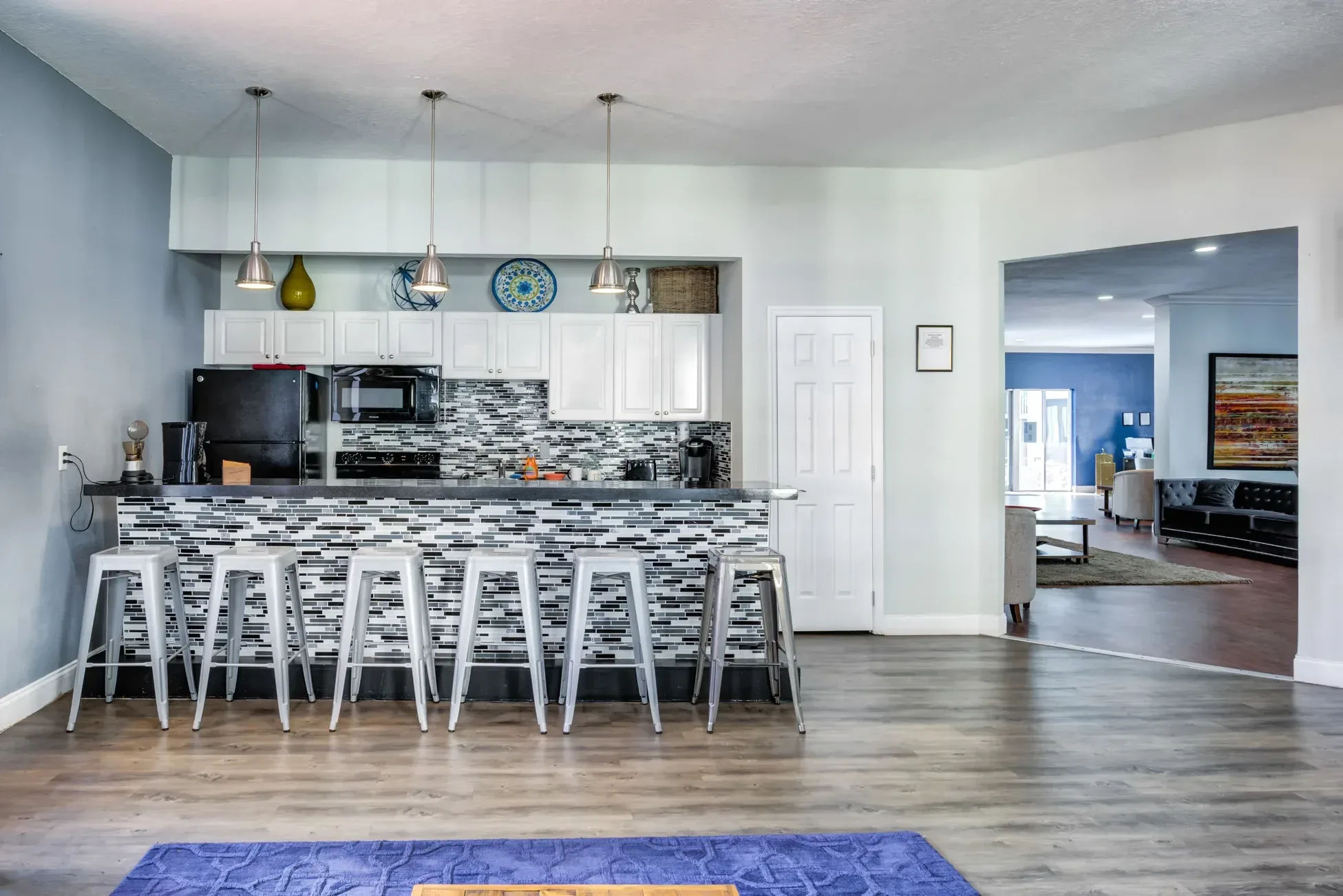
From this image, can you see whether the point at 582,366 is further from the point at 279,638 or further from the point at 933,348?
the point at 279,638

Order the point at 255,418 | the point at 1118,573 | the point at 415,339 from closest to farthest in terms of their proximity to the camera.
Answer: the point at 255,418 → the point at 415,339 → the point at 1118,573

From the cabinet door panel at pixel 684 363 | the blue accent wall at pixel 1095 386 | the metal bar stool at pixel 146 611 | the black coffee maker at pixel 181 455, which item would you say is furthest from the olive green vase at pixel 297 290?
the blue accent wall at pixel 1095 386

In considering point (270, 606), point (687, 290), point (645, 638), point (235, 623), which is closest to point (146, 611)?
point (235, 623)

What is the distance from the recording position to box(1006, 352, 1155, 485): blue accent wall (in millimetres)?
14734

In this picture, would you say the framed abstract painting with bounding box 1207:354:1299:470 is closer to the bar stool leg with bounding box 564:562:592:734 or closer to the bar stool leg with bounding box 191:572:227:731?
the bar stool leg with bounding box 564:562:592:734

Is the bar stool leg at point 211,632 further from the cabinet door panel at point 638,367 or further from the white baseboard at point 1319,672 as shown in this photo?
the white baseboard at point 1319,672

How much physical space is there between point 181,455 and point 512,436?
2124 mm

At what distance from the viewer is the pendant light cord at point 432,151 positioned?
406 cm

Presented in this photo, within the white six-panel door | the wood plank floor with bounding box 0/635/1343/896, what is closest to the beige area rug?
the white six-panel door

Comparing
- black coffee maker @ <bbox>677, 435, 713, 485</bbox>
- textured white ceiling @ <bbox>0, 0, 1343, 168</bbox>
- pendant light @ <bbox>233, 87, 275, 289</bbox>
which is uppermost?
textured white ceiling @ <bbox>0, 0, 1343, 168</bbox>

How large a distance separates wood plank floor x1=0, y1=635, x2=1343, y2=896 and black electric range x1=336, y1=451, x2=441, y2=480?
2020 mm

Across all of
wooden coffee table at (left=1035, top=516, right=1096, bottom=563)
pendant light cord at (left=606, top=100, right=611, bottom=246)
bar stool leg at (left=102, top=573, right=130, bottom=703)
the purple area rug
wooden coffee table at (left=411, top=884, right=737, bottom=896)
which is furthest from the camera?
wooden coffee table at (left=1035, top=516, right=1096, bottom=563)

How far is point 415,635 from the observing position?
326cm

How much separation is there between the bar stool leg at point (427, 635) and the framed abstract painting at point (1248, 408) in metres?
8.74
